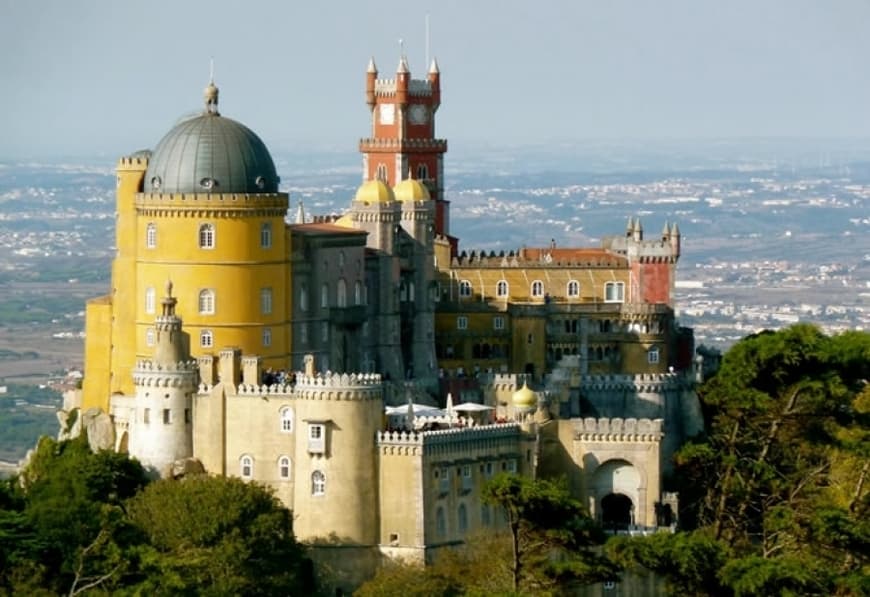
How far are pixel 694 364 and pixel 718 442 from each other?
1265 centimetres

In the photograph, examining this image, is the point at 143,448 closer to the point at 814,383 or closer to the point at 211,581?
the point at 211,581

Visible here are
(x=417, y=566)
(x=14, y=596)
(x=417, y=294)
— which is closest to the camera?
(x=14, y=596)

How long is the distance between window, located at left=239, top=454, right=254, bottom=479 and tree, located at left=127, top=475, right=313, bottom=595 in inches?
133

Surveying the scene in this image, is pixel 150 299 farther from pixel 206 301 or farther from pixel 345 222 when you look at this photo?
pixel 345 222

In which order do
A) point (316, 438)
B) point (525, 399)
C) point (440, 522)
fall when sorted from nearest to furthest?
1. point (316, 438)
2. point (440, 522)
3. point (525, 399)

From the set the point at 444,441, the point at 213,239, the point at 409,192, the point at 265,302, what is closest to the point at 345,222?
the point at 409,192

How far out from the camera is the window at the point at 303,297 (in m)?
121

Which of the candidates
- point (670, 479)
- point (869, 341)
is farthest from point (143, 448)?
point (869, 341)

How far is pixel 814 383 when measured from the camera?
11438 centimetres

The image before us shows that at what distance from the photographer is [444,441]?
110m

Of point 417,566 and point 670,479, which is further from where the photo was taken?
point 670,479

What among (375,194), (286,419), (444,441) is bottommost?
(444,441)

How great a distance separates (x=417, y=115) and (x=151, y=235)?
30.2m

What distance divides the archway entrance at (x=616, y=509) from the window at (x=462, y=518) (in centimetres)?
713
